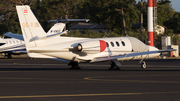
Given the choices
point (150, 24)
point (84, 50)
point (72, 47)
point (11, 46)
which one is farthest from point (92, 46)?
point (11, 46)

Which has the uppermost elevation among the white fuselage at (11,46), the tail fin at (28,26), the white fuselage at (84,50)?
the tail fin at (28,26)

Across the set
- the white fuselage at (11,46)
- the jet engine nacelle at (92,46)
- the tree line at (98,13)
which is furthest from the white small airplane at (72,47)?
the tree line at (98,13)

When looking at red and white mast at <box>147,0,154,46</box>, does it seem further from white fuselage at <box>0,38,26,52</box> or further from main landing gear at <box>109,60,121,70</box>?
main landing gear at <box>109,60,121,70</box>

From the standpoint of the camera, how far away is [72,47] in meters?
25.0

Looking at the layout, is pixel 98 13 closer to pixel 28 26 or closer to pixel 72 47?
pixel 72 47

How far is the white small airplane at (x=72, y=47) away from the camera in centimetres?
2388

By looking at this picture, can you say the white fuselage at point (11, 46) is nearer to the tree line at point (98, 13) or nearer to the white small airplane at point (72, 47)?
the tree line at point (98, 13)

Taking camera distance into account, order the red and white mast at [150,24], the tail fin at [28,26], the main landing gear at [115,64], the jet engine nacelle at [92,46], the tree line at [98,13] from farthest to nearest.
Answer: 1. the tree line at [98,13]
2. the red and white mast at [150,24]
3. the main landing gear at [115,64]
4. the jet engine nacelle at [92,46]
5. the tail fin at [28,26]

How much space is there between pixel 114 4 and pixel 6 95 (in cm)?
6214

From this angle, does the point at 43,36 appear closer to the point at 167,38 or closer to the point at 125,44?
the point at 125,44

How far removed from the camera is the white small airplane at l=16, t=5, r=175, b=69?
23875mm

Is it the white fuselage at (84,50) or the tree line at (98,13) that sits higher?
the tree line at (98,13)

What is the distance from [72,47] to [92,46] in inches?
64.2

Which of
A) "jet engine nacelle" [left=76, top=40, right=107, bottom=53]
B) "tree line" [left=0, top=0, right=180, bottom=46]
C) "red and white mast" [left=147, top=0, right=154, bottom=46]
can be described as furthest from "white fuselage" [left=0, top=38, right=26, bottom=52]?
"jet engine nacelle" [left=76, top=40, right=107, bottom=53]
